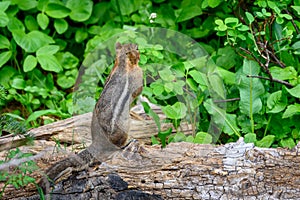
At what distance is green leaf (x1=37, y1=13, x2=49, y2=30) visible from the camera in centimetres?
484

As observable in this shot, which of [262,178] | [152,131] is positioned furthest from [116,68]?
[262,178]

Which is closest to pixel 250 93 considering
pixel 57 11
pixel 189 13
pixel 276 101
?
pixel 276 101

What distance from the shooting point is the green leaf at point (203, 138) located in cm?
387

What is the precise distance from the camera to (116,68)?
3.51 m

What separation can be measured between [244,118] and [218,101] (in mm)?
216

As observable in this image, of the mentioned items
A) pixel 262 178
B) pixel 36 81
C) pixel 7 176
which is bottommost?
pixel 36 81

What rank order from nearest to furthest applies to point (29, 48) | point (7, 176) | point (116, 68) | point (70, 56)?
point (7, 176), point (116, 68), point (29, 48), point (70, 56)

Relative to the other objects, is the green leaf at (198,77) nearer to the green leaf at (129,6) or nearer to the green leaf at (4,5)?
the green leaf at (129,6)

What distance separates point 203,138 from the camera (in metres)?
3.88

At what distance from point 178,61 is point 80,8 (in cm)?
99

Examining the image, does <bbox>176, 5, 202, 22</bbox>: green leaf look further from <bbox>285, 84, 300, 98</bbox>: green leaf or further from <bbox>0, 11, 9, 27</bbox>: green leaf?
<bbox>0, 11, 9, 27</bbox>: green leaf

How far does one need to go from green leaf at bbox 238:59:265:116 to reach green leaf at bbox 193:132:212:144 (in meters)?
0.35

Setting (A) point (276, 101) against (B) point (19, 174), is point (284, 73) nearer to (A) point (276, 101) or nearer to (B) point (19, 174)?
(A) point (276, 101)

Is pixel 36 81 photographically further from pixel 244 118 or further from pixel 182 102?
pixel 244 118
